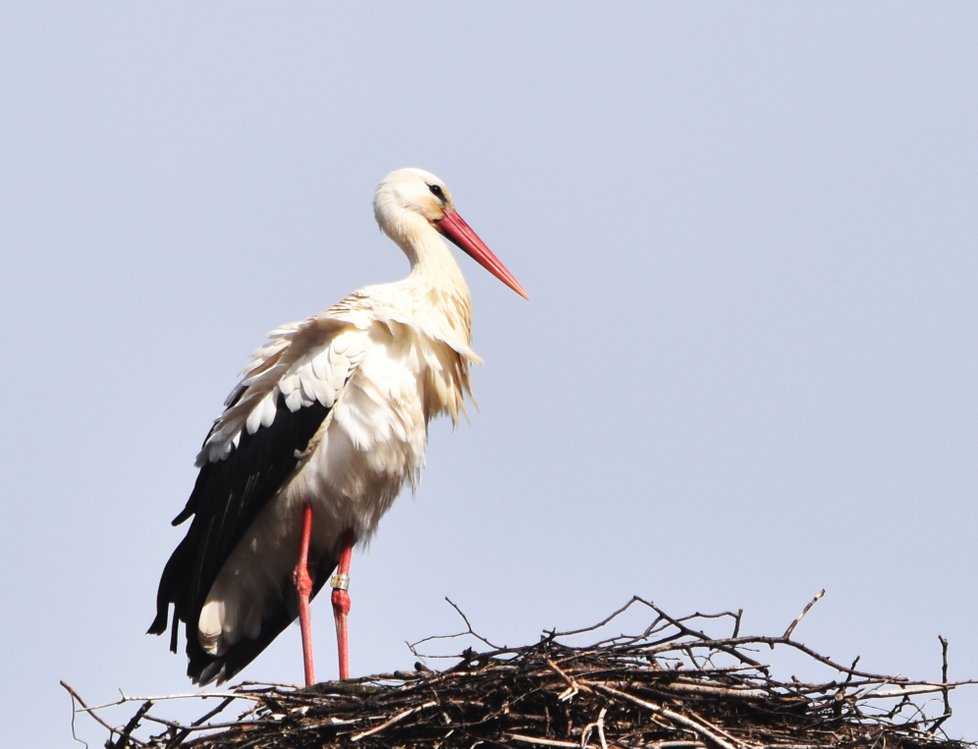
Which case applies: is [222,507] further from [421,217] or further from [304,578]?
[421,217]

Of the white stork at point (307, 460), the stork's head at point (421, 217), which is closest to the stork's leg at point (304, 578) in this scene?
the white stork at point (307, 460)

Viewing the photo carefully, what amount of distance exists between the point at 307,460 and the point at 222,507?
0.38m

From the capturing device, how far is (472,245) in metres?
7.44

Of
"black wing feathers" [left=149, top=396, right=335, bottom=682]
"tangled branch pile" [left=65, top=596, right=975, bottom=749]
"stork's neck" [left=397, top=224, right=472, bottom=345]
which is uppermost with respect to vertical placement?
"stork's neck" [left=397, top=224, right=472, bottom=345]

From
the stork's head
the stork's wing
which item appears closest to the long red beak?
the stork's head

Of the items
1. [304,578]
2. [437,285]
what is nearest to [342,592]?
[304,578]

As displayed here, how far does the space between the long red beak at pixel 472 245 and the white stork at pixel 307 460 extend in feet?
1.93

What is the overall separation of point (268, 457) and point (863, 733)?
2372 millimetres

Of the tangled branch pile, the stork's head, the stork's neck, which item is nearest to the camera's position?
the tangled branch pile

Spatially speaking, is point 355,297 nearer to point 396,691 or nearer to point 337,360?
point 337,360

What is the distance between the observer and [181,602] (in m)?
6.52

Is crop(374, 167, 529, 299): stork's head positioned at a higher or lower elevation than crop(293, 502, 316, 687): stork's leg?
higher

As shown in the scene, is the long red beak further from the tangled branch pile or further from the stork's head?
the tangled branch pile

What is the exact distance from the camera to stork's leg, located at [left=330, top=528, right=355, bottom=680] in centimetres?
651
